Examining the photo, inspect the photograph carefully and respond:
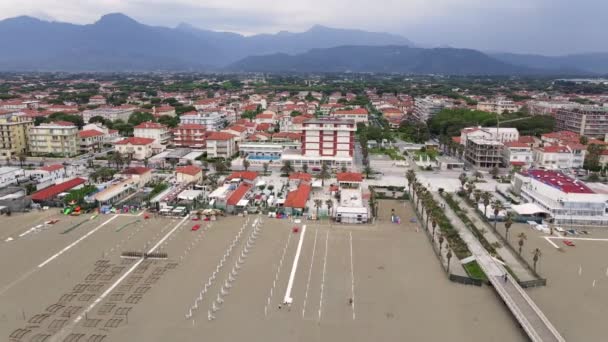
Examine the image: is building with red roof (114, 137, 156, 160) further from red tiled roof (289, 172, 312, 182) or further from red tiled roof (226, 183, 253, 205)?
red tiled roof (289, 172, 312, 182)

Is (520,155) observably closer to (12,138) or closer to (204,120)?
(204,120)

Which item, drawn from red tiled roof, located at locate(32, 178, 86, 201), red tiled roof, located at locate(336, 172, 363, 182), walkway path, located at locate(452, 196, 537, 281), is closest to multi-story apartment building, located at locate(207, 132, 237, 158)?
red tiled roof, located at locate(32, 178, 86, 201)

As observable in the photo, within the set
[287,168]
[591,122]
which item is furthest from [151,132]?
[591,122]

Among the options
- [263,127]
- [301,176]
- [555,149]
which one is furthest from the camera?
[263,127]

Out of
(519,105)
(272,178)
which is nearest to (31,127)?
(272,178)

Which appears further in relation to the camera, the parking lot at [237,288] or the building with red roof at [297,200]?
the building with red roof at [297,200]

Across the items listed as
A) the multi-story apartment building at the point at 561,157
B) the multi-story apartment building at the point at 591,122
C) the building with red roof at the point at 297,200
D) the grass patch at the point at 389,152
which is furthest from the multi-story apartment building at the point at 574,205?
the multi-story apartment building at the point at 591,122

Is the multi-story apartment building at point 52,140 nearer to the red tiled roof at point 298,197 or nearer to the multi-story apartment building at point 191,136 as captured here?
the multi-story apartment building at point 191,136
